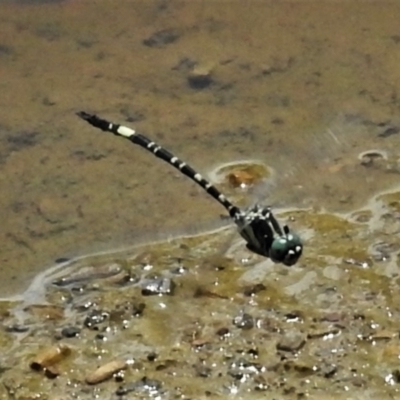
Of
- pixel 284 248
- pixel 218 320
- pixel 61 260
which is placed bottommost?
pixel 61 260

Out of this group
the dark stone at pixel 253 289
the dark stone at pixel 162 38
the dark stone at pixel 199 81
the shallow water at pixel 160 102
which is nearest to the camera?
the dark stone at pixel 253 289

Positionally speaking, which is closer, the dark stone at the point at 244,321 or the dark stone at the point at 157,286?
the dark stone at the point at 244,321

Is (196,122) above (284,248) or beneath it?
beneath

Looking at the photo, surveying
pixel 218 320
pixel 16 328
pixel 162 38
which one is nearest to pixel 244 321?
pixel 218 320

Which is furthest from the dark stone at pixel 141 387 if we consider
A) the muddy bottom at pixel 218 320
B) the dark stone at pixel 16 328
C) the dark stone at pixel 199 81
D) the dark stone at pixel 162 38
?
the dark stone at pixel 162 38

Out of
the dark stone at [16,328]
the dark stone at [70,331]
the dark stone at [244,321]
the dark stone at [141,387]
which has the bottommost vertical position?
Result: the dark stone at [16,328]

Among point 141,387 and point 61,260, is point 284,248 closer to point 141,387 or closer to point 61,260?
point 141,387

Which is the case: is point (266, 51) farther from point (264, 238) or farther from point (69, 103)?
point (264, 238)

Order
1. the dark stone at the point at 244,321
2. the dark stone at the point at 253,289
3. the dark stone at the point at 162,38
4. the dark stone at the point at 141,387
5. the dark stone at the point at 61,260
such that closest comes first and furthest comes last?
the dark stone at the point at 141,387 < the dark stone at the point at 244,321 < the dark stone at the point at 253,289 < the dark stone at the point at 61,260 < the dark stone at the point at 162,38

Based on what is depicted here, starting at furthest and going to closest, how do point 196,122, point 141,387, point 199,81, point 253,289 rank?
point 199,81
point 196,122
point 253,289
point 141,387

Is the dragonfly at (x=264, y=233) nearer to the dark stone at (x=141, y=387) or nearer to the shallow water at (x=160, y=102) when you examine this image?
the shallow water at (x=160, y=102)

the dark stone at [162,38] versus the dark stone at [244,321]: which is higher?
the dark stone at [244,321]
